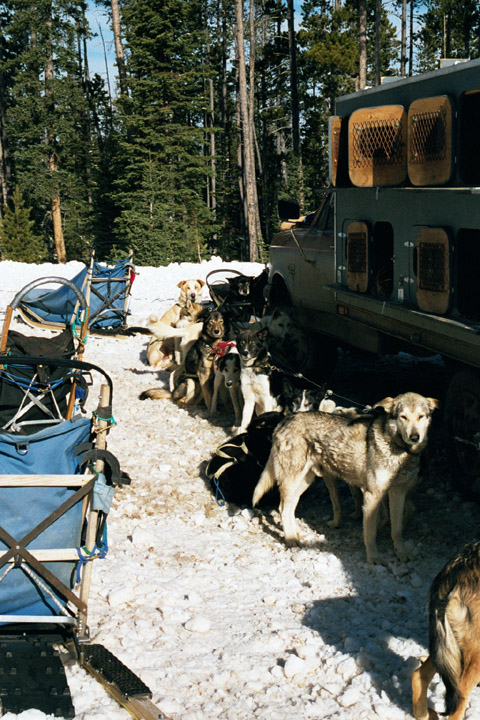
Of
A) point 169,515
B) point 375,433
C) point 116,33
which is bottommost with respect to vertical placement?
point 169,515

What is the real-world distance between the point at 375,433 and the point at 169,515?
74.1 inches

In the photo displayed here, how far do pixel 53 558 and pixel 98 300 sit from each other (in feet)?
33.4

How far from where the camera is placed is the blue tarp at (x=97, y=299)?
12727 millimetres

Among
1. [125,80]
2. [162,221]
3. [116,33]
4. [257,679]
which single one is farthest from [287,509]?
[116,33]

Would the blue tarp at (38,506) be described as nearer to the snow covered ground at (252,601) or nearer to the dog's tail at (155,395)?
the snow covered ground at (252,601)

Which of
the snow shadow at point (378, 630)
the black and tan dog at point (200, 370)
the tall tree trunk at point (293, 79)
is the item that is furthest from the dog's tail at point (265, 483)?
the tall tree trunk at point (293, 79)

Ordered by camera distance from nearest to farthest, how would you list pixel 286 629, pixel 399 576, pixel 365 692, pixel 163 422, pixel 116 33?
pixel 365 692 < pixel 286 629 < pixel 399 576 < pixel 163 422 < pixel 116 33

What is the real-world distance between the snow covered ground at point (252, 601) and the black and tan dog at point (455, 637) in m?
0.25

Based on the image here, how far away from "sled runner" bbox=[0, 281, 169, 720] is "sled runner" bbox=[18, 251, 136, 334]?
8.34 metres

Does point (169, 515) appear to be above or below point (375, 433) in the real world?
below

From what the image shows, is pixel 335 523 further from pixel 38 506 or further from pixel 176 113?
pixel 176 113

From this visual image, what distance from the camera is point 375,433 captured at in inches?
214

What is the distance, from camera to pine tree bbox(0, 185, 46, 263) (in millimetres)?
28844

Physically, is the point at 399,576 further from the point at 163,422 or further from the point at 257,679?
→ the point at 163,422
